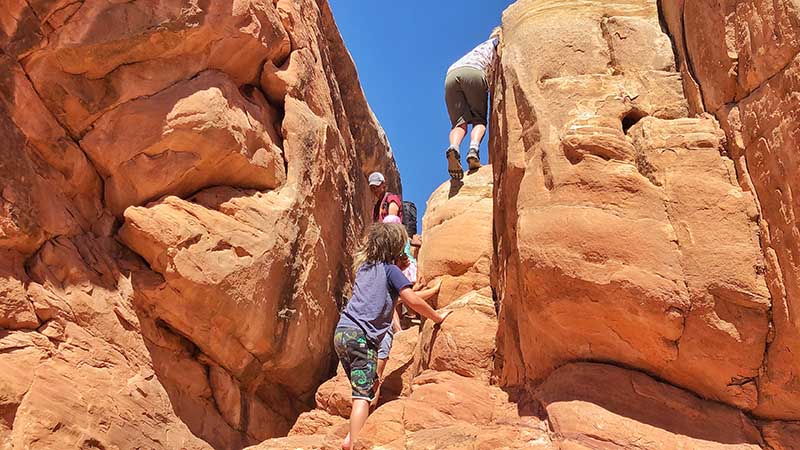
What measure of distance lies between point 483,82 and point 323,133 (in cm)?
233

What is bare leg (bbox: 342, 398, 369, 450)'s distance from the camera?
178 inches

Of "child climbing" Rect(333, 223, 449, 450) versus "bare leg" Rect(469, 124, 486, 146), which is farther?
"bare leg" Rect(469, 124, 486, 146)

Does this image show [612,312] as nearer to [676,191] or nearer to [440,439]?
[676,191]

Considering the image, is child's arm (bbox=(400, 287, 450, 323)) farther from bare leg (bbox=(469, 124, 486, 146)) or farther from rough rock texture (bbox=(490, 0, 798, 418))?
bare leg (bbox=(469, 124, 486, 146))

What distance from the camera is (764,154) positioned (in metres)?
3.81

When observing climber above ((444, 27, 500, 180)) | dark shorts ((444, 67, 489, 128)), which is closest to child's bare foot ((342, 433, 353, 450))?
climber above ((444, 27, 500, 180))

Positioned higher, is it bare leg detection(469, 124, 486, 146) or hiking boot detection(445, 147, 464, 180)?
bare leg detection(469, 124, 486, 146)

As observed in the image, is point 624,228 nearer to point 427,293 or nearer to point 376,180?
point 427,293

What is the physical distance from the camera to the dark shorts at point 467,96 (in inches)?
324

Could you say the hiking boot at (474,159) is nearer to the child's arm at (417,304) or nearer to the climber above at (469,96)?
the climber above at (469,96)

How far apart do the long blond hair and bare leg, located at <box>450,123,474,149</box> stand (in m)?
2.55

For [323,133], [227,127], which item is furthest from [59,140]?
[323,133]

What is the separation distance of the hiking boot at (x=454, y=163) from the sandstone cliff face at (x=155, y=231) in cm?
155

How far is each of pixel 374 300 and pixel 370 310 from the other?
91 mm
